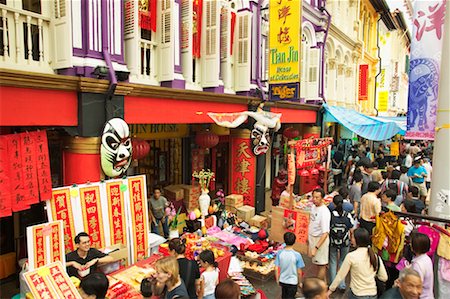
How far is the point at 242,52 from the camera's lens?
377 inches

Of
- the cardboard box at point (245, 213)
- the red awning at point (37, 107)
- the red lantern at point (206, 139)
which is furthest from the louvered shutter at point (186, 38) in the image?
the cardboard box at point (245, 213)

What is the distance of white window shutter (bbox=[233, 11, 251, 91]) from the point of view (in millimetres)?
9438

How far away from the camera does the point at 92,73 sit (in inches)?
227

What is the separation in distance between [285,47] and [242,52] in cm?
124

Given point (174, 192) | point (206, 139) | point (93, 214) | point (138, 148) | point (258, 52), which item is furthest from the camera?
point (258, 52)

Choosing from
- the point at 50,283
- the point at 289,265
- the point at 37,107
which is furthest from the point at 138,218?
the point at 289,265

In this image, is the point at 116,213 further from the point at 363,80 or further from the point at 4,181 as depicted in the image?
the point at 363,80

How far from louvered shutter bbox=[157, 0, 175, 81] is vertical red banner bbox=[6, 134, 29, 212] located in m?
3.26

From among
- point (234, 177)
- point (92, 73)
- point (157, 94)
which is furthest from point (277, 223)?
point (92, 73)

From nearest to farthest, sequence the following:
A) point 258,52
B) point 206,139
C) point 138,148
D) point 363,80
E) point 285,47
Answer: point 138,148 < point 285,47 < point 206,139 < point 258,52 < point 363,80

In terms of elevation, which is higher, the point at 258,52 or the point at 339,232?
the point at 258,52

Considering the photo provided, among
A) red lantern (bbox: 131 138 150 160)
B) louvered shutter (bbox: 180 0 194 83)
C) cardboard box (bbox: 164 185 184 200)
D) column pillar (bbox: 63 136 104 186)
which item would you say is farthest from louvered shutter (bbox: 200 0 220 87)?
column pillar (bbox: 63 136 104 186)

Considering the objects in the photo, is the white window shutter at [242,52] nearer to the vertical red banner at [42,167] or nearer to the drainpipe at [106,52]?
the drainpipe at [106,52]

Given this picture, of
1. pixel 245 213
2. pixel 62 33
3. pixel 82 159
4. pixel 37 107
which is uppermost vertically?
pixel 62 33
